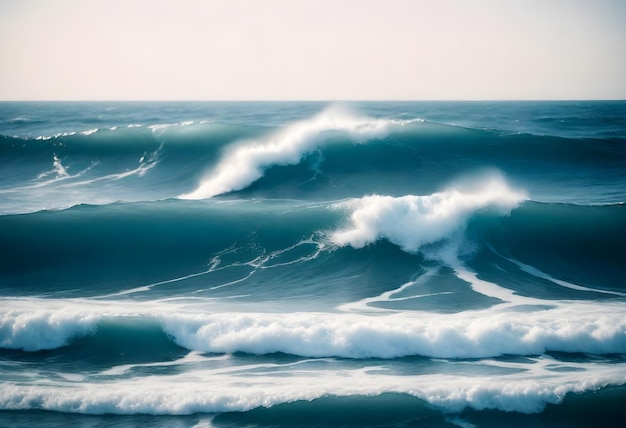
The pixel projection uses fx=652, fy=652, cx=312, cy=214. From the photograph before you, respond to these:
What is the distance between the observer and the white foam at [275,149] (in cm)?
1681

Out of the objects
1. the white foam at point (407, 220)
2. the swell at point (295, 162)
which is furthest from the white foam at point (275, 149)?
the white foam at point (407, 220)

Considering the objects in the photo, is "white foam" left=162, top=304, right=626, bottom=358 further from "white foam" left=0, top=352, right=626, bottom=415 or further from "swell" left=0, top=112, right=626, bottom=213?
"swell" left=0, top=112, right=626, bottom=213

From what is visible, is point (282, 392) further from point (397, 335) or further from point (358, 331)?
point (397, 335)

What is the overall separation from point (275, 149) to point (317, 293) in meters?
8.59

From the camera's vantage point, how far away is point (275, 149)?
707 inches

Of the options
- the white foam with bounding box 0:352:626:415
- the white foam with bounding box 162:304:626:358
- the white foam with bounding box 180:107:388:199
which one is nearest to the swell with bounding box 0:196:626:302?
the white foam with bounding box 162:304:626:358

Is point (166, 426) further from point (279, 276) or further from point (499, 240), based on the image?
point (499, 240)

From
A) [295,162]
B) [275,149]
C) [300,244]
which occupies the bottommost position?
[300,244]

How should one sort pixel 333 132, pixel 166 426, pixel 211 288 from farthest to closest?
1. pixel 333 132
2. pixel 211 288
3. pixel 166 426

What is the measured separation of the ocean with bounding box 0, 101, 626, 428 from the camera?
6559 mm

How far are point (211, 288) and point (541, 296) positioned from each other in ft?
16.5

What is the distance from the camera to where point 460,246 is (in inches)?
452

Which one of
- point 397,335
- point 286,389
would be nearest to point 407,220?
point 397,335

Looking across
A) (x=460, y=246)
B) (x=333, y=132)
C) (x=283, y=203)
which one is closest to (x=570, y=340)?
(x=460, y=246)
